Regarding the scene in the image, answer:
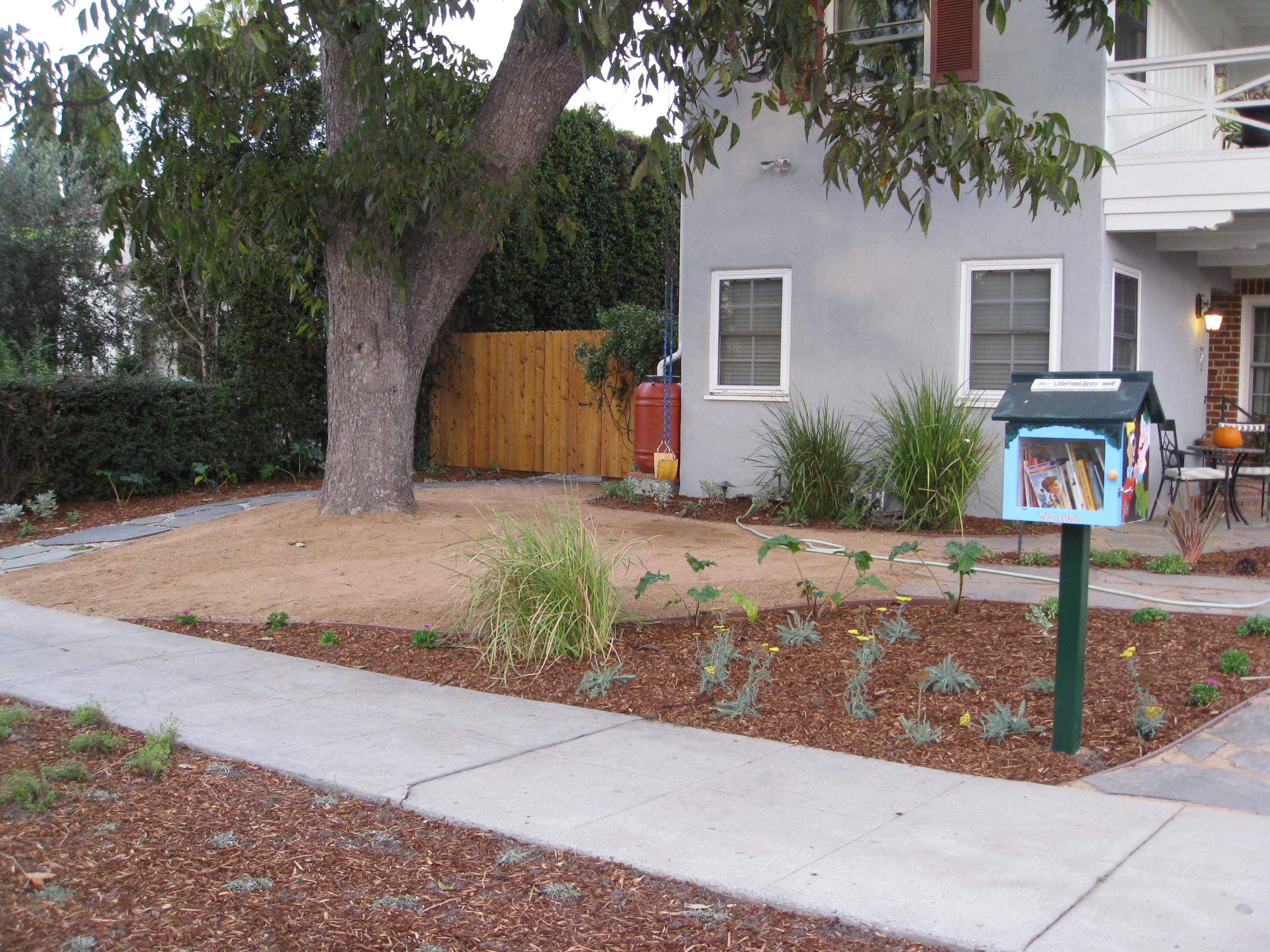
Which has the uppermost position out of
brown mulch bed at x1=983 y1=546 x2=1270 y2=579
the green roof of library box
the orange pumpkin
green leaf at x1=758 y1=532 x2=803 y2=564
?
the green roof of library box

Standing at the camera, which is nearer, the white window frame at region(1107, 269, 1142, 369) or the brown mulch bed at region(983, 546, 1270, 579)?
the brown mulch bed at region(983, 546, 1270, 579)

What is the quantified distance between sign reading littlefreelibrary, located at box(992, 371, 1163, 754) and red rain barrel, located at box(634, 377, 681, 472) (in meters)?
8.12

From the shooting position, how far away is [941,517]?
1030cm

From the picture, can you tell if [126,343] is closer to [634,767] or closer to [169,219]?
[169,219]

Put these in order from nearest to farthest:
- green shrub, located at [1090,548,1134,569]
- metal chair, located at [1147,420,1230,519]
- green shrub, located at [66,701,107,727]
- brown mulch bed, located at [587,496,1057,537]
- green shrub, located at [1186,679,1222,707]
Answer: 1. green shrub, located at [66,701,107,727]
2. green shrub, located at [1186,679,1222,707]
3. green shrub, located at [1090,548,1134,569]
4. metal chair, located at [1147,420,1230,519]
5. brown mulch bed, located at [587,496,1057,537]

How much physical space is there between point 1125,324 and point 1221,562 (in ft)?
12.0

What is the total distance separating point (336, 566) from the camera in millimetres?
8930

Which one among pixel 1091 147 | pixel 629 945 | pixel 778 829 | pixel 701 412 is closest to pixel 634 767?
pixel 778 829

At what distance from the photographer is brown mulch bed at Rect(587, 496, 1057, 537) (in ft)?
34.0

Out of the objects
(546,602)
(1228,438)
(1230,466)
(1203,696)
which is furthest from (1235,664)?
(1230,466)

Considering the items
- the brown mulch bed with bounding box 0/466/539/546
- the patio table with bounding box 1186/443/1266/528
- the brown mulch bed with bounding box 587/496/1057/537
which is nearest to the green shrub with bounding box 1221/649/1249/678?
the brown mulch bed with bounding box 587/496/1057/537

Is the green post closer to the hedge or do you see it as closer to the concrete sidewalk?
the concrete sidewalk

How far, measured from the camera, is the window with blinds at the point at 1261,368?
13.9 meters

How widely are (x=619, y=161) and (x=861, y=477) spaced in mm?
10419
